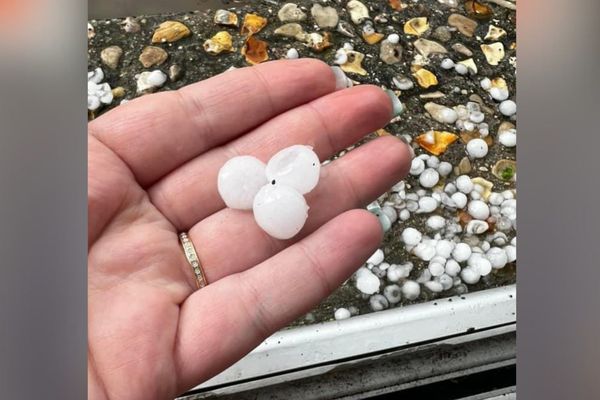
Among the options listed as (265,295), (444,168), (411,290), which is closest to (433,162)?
(444,168)

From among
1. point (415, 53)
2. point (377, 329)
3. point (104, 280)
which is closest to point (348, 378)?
point (377, 329)

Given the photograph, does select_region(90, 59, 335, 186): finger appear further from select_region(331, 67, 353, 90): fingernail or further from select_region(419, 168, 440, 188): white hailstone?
select_region(419, 168, 440, 188): white hailstone

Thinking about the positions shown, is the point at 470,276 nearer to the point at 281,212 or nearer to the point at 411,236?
the point at 411,236

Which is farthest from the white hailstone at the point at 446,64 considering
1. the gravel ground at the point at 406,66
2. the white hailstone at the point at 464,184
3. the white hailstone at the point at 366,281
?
the white hailstone at the point at 366,281

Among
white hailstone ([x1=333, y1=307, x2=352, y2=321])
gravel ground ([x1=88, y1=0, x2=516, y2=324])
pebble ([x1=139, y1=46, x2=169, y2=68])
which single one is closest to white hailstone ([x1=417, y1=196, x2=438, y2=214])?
gravel ground ([x1=88, y1=0, x2=516, y2=324])
